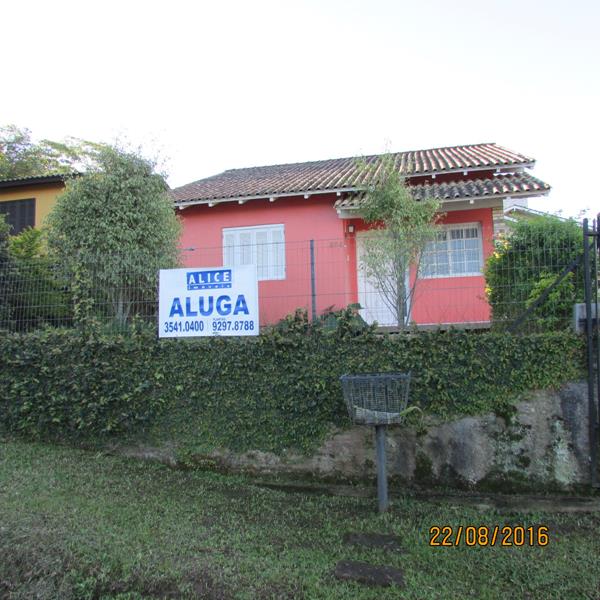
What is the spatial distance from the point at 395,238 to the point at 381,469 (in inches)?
166

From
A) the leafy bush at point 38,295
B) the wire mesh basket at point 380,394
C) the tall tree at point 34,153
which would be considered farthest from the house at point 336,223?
the tall tree at point 34,153

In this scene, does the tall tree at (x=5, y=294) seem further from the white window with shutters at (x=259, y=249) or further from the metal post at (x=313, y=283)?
the metal post at (x=313, y=283)

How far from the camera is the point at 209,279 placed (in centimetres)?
581

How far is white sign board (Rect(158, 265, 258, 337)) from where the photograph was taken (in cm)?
567

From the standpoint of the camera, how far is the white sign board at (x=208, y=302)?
18.6 ft

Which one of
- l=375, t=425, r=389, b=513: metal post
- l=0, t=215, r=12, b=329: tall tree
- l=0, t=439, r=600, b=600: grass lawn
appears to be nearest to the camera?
l=0, t=439, r=600, b=600: grass lawn

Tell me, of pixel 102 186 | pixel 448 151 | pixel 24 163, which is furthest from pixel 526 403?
pixel 24 163

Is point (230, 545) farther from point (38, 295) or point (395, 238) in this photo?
point (395, 238)

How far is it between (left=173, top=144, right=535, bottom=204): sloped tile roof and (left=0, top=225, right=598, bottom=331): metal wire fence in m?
3.96

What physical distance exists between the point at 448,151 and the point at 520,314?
9.47 metres

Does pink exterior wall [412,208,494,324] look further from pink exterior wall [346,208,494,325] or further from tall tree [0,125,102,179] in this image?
tall tree [0,125,102,179]

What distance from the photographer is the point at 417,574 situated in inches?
126

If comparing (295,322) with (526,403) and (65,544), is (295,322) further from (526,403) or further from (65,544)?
(65,544)

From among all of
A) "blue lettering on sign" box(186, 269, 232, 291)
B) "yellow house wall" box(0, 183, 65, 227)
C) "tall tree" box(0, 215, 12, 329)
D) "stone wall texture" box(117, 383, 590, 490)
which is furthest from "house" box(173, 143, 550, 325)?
"yellow house wall" box(0, 183, 65, 227)
